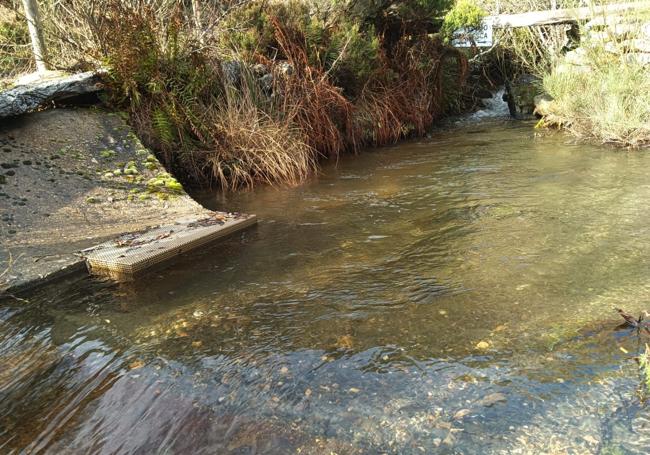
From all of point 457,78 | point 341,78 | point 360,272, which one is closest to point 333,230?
point 360,272

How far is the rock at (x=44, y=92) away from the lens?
610 centimetres

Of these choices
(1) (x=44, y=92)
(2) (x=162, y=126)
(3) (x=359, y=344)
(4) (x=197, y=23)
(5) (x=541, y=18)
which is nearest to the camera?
(3) (x=359, y=344)

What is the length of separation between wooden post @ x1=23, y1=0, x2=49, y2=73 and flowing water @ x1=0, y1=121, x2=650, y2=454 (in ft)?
13.8

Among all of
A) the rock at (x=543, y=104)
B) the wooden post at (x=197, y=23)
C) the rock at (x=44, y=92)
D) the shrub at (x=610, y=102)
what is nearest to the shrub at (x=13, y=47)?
the rock at (x=44, y=92)

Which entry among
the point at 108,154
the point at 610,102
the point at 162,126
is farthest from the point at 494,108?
the point at 108,154

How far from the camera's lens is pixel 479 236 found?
15.8 feet

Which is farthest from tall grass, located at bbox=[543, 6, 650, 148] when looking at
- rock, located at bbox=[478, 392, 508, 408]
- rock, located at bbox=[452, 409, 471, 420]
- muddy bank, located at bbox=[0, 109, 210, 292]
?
rock, located at bbox=[452, 409, 471, 420]

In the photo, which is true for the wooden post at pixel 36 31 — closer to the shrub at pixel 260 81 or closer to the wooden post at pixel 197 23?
the shrub at pixel 260 81

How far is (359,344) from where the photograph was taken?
3.15 metres

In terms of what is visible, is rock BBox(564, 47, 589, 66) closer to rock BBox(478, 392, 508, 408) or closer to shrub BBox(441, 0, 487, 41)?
shrub BBox(441, 0, 487, 41)

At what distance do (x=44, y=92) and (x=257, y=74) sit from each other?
10.3 feet

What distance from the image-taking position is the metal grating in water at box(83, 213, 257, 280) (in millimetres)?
4309

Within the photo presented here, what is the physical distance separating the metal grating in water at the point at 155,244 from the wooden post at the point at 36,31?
145 inches

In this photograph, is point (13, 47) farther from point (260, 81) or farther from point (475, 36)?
point (475, 36)
